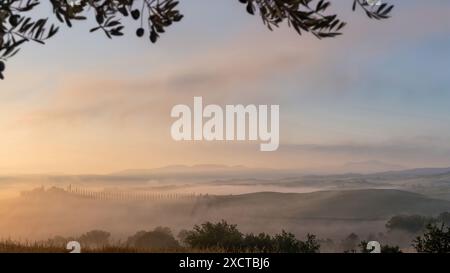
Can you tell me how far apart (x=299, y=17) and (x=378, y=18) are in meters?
0.70
